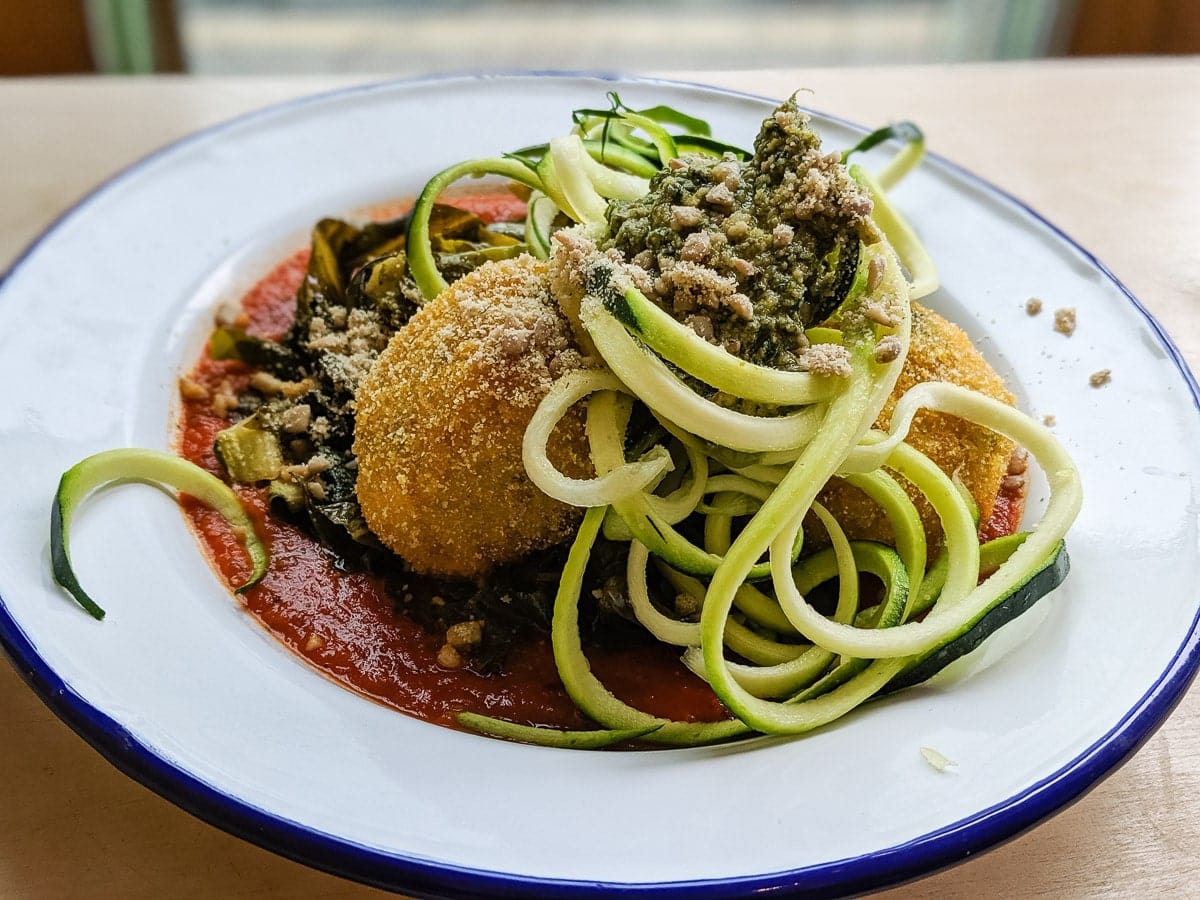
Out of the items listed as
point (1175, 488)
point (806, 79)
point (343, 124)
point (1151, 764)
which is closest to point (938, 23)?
point (806, 79)

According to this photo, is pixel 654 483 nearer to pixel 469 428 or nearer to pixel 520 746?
pixel 469 428

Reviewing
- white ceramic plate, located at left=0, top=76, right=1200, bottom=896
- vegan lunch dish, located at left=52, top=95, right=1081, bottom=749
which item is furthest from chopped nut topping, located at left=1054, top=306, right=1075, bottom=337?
vegan lunch dish, located at left=52, top=95, right=1081, bottom=749

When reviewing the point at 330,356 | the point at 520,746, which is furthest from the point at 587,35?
the point at 520,746

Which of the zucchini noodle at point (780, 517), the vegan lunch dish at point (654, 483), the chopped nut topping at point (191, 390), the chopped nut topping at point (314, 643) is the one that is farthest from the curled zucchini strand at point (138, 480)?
the zucchini noodle at point (780, 517)

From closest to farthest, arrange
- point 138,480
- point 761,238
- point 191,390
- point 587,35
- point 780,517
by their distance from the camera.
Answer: point 780,517 → point 761,238 → point 138,480 → point 191,390 → point 587,35

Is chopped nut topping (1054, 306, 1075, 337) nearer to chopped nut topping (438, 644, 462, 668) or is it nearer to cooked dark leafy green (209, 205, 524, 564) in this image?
cooked dark leafy green (209, 205, 524, 564)

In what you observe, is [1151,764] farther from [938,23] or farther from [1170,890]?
[938,23]
